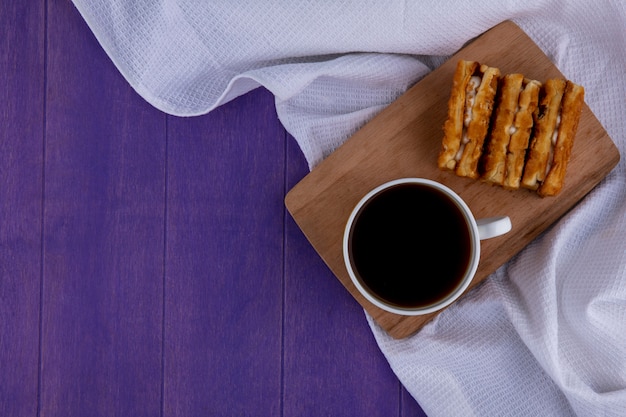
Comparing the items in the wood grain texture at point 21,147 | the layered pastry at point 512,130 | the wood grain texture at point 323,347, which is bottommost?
the wood grain texture at point 323,347

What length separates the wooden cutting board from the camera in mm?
572

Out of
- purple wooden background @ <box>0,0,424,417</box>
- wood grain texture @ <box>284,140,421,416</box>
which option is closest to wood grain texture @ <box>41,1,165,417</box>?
purple wooden background @ <box>0,0,424,417</box>

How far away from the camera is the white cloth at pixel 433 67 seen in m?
0.59

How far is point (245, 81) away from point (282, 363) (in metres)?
0.28

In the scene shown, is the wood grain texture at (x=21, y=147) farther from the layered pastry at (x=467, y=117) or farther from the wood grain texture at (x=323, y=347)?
the layered pastry at (x=467, y=117)

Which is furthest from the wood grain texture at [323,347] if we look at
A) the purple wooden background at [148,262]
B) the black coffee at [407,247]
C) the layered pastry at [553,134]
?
the layered pastry at [553,134]

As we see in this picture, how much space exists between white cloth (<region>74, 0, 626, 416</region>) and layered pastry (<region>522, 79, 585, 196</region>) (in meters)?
0.06

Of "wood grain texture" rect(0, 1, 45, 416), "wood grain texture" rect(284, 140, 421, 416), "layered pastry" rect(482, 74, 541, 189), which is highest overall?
"layered pastry" rect(482, 74, 541, 189)

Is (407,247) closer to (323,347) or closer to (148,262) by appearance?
(323,347)

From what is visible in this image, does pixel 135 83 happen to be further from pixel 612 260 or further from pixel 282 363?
pixel 612 260

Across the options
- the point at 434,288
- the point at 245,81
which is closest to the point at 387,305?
the point at 434,288

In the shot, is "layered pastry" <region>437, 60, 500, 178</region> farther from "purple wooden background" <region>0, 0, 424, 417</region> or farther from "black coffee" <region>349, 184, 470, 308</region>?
"purple wooden background" <region>0, 0, 424, 417</region>

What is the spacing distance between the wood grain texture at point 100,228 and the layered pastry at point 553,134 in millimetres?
354

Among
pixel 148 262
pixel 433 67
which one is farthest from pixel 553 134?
pixel 148 262
